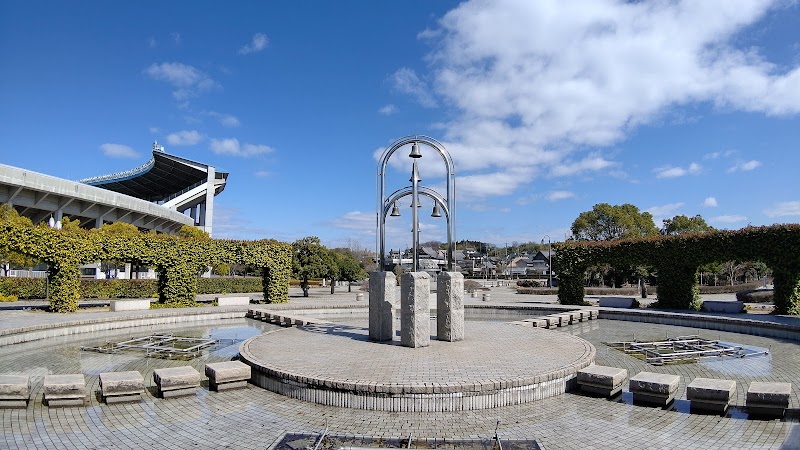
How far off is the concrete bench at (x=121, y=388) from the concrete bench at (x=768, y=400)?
9.83m

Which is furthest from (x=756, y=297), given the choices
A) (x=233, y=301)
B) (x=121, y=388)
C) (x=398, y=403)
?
(x=121, y=388)

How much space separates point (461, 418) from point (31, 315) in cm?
1940

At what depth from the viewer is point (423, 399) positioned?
297 inches

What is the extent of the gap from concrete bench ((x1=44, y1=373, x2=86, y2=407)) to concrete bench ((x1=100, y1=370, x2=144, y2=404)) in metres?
0.31

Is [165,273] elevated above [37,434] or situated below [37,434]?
above

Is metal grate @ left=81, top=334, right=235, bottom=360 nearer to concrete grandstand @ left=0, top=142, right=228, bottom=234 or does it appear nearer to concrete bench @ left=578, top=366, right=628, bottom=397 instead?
concrete bench @ left=578, top=366, right=628, bottom=397

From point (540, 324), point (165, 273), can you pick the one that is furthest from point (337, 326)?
point (165, 273)

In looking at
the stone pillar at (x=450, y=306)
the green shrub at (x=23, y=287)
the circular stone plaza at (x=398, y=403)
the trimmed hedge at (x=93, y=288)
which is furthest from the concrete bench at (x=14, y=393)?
the green shrub at (x=23, y=287)

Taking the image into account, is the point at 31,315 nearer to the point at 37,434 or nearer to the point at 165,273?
the point at 165,273

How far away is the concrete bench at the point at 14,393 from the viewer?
7535mm

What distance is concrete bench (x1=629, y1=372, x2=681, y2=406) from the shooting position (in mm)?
7719

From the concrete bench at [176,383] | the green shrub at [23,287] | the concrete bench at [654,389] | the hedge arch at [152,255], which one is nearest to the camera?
the concrete bench at [654,389]

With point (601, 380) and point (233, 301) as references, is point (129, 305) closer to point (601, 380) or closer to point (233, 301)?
point (233, 301)

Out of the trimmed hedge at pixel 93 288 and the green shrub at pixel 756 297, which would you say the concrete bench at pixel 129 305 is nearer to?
the trimmed hedge at pixel 93 288
